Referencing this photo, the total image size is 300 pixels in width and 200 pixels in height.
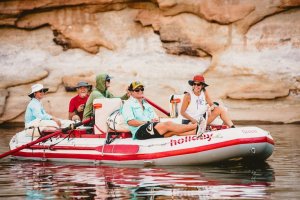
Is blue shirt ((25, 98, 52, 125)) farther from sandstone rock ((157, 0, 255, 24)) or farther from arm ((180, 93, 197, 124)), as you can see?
sandstone rock ((157, 0, 255, 24))

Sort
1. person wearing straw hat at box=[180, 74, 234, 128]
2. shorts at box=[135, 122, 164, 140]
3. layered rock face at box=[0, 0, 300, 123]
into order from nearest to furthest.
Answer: shorts at box=[135, 122, 164, 140], person wearing straw hat at box=[180, 74, 234, 128], layered rock face at box=[0, 0, 300, 123]

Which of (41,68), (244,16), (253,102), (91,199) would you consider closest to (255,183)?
(91,199)

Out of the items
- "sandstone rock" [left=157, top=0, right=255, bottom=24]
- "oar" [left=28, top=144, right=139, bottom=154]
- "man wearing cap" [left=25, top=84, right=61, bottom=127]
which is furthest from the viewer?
"sandstone rock" [left=157, top=0, right=255, bottom=24]

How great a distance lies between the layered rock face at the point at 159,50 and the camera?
965 inches

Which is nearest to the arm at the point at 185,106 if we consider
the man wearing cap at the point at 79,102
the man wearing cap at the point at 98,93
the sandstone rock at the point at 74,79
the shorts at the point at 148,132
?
the shorts at the point at 148,132

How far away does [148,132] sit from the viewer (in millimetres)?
13281

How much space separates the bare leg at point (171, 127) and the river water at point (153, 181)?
620 mm

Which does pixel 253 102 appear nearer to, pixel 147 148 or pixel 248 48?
pixel 248 48

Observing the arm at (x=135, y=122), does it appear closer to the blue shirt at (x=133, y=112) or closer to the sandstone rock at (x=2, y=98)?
the blue shirt at (x=133, y=112)

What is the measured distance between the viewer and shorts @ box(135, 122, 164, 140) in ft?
43.4

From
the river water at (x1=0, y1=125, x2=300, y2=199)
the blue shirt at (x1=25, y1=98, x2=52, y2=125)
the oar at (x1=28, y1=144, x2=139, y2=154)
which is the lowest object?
the river water at (x1=0, y1=125, x2=300, y2=199)

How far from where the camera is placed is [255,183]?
1085 centimetres

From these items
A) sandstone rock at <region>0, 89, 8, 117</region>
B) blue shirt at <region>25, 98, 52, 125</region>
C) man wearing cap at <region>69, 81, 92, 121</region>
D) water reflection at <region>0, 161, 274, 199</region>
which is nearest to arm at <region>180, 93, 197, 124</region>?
water reflection at <region>0, 161, 274, 199</region>

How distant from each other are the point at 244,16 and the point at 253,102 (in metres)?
2.94
